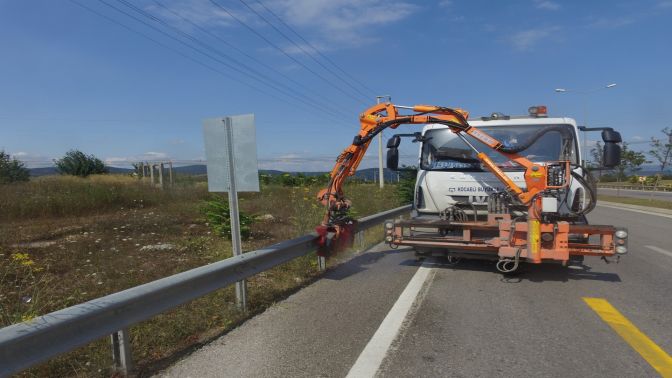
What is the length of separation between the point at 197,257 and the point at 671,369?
21.4ft

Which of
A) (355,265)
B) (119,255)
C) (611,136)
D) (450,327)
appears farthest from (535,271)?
(119,255)

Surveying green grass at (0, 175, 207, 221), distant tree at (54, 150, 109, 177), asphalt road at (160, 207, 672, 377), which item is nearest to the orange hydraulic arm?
asphalt road at (160, 207, 672, 377)

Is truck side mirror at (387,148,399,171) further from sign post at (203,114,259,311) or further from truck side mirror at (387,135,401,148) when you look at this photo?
sign post at (203,114,259,311)

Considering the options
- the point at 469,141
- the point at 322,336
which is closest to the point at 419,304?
the point at 322,336

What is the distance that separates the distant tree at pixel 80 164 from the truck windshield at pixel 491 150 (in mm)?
31279

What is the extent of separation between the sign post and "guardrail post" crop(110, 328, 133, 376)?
208 centimetres

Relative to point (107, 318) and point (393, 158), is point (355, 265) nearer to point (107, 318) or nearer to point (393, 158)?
point (393, 158)

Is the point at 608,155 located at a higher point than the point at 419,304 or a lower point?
higher

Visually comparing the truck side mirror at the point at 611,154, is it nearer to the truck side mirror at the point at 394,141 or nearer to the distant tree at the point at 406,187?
the truck side mirror at the point at 394,141

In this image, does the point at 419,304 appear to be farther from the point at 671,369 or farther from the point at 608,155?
the point at 608,155

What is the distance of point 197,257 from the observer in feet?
26.1

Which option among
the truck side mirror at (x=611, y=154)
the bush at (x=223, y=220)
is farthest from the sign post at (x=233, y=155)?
the truck side mirror at (x=611, y=154)

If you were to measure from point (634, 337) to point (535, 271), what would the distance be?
114 inches

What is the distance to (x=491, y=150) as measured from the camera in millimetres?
7695
